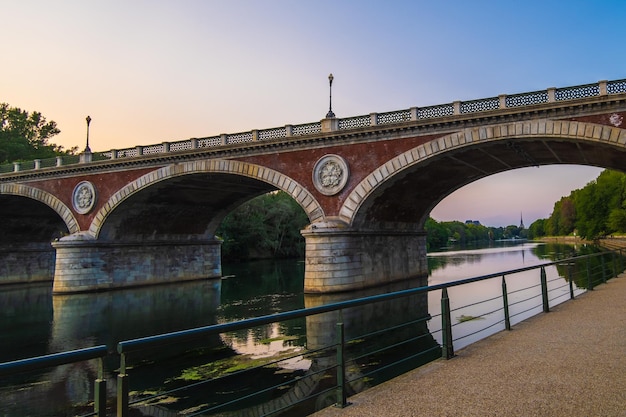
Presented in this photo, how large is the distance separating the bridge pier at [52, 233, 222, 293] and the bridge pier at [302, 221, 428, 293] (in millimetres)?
15569

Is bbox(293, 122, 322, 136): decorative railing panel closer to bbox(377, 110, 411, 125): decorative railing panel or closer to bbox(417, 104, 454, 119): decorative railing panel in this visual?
bbox(377, 110, 411, 125): decorative railing panel

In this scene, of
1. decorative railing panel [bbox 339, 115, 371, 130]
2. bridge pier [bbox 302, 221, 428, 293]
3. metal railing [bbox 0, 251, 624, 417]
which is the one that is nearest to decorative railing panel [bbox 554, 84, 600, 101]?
metal railing [bbox 0, 251, 624, 417]

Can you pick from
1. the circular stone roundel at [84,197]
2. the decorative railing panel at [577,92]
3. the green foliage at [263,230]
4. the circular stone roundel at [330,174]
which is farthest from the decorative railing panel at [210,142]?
the green foliage at [263,230]

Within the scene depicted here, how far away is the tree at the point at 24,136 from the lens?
6538cm

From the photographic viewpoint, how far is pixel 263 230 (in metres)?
63.1

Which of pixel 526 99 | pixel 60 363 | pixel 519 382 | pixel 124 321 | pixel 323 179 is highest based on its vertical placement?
pixel 526 99

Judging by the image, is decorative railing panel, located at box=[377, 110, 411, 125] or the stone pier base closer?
decorative railing panel, located at box=[377, 110, 411, 125]

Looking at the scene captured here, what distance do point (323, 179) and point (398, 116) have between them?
17.6ft

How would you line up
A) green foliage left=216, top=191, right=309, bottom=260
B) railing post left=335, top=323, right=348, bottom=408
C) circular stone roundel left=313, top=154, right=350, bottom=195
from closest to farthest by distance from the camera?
railing post left=335, top=323, right=348, bottom=408 → circular stone roundel left=313, top=154, right=350, bottom=195 → green foliage left=216, top=191, right=309, bottom=260

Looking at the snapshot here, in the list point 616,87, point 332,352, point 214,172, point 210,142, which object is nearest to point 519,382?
point 332,352

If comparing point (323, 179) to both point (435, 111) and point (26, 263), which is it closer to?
point (435, 111)

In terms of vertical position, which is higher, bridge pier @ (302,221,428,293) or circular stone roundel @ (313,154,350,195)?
circular stone roundel @ (313,154,350,195)

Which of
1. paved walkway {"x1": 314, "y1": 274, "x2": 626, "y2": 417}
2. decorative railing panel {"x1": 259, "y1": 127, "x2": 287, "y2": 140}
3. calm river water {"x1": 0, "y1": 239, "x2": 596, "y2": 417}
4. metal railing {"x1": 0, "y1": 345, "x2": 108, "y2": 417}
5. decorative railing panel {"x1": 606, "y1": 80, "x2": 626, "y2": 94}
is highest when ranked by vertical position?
decorative railing panel {"x1": 259, "y1": 127, "x2": 287, "y2": 140}

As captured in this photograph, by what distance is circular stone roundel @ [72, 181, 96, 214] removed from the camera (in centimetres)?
3497
